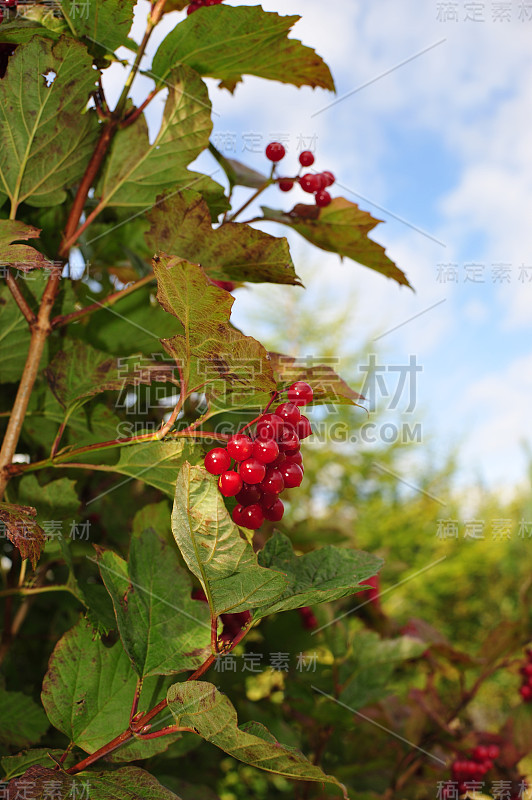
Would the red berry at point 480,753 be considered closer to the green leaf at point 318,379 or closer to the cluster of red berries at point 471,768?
the cluster of red berries at point 471,768

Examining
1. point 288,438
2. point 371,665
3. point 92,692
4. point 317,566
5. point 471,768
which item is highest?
point 288,438

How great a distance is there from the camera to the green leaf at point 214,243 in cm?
57

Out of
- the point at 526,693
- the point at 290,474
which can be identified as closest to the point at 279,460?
the point at 290,474

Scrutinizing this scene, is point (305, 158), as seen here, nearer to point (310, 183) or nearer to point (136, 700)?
point (310, 183)

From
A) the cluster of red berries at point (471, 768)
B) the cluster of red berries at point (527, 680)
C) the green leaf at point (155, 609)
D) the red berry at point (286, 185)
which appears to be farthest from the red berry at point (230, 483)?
the cluster of red berries at point (527, 680)

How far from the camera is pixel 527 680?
124 centimetres

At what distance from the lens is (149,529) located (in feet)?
1.75

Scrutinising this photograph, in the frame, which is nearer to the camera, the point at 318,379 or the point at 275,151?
the point at 318,379

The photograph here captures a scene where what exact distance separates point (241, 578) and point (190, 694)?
8cm

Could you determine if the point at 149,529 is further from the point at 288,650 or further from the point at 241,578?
the point at 288,650

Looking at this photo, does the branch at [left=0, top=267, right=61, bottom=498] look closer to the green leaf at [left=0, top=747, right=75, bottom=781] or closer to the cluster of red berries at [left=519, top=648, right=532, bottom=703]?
the green leaf at [left=0, top=747, right=75, bottom=781]

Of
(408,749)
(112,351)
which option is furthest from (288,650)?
(112,351)

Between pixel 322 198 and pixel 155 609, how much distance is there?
19.1 inches

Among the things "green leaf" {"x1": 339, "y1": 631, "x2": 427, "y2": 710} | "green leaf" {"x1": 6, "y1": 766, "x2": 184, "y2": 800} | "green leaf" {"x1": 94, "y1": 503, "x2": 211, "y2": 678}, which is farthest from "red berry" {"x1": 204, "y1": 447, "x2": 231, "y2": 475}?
"green leaf" {"x1": 339, "y1": 631, "x2": 427, "y2": 710}
